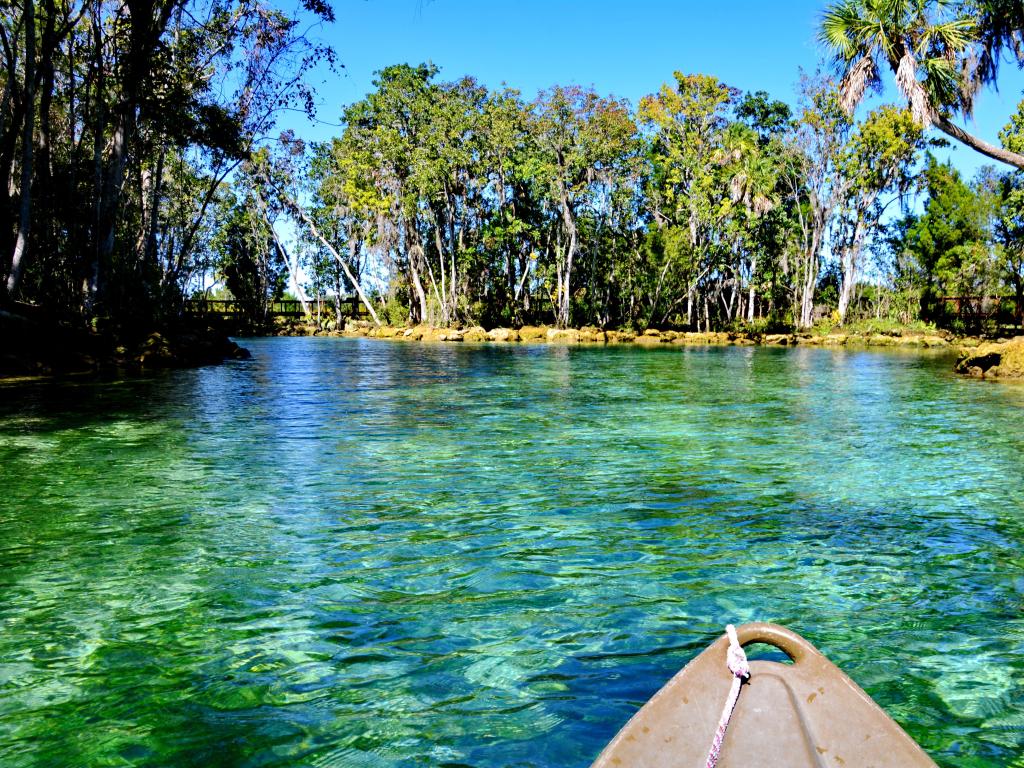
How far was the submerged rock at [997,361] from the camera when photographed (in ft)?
64.7

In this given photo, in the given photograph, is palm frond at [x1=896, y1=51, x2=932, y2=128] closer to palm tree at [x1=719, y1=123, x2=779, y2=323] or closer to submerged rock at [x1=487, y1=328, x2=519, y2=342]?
palm tree at [x1=719, y1=123, x2=779, y2=323]

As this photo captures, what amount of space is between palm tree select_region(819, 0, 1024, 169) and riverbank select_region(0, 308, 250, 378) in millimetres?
21769

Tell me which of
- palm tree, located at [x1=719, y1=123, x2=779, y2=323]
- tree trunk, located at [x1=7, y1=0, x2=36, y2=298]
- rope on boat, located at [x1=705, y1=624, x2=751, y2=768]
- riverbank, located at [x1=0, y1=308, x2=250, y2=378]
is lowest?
rope on boat, located at [x1=705, y1=624, x2=751, y2=768]

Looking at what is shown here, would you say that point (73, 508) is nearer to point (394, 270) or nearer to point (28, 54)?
point (28, 54)

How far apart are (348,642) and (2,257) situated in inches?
782

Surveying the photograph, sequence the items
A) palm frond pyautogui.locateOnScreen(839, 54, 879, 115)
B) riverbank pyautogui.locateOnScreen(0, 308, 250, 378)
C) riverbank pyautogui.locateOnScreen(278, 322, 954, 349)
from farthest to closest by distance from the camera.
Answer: riverbank pyautogui.locateOnScreen(278, 322, 954, 349) → palm frond pyautogui.locateOnScreen(839, 54, 879, 115) → riverbank pyautogui.locateOnScreen(0, 308, 250, 378)

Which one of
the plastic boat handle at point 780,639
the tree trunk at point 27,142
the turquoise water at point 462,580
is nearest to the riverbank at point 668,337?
the tree trunk at point 27,142

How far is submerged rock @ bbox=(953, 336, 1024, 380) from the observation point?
19719 millimetres

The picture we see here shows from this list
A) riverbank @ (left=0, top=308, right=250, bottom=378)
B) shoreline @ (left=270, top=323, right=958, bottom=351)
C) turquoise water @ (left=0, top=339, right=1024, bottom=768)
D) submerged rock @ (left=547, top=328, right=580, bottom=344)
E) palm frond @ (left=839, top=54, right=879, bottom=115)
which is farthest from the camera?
submerged rock @ (left=547, top=328, right=580, bottom=344)

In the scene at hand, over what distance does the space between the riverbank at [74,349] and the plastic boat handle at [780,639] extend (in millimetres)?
17740

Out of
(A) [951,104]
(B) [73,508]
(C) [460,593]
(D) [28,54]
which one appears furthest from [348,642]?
(A) [951,104]

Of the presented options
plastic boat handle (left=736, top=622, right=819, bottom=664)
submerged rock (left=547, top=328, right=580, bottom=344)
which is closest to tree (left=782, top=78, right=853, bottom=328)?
submerged rock (left=547, top=328, right=580, bottom=344)

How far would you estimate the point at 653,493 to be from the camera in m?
7.18

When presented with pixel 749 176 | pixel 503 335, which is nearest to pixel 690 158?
pixel 749 176
